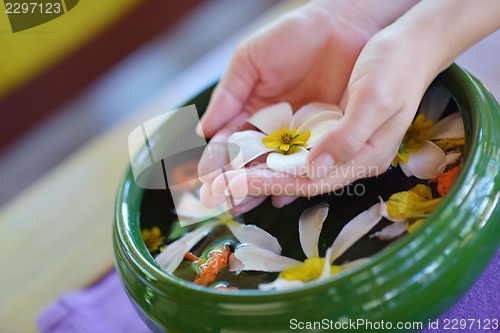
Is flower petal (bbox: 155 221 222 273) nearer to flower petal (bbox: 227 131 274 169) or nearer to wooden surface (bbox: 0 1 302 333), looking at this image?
flower petal (bbox: 227 131 274 169)

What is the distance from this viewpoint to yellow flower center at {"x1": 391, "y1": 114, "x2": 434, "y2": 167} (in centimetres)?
40

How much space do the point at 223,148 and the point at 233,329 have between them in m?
0.21

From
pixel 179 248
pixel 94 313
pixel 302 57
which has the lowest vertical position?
pixel 94 313

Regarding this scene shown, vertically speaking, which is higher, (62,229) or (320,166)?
(320,166)

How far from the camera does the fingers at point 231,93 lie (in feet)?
1.59

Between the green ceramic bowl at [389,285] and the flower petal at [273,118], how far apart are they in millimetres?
174

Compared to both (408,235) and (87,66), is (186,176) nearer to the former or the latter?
(408,235)

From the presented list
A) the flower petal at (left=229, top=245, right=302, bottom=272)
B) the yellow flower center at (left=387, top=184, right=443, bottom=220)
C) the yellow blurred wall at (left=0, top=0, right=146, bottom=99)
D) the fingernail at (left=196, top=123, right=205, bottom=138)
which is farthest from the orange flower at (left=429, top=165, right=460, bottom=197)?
the yellow blurred wall at (left=0, top=0, right=146, bottom=99)

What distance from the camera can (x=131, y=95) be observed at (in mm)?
985

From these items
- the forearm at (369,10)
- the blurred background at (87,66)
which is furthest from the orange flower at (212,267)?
the blurred background at (87,66)

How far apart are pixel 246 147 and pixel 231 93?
0.30ft

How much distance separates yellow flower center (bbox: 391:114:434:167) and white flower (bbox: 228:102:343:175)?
0.19ft

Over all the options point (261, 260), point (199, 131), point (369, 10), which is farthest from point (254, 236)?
point (369, 10)

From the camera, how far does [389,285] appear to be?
27 centimetres
